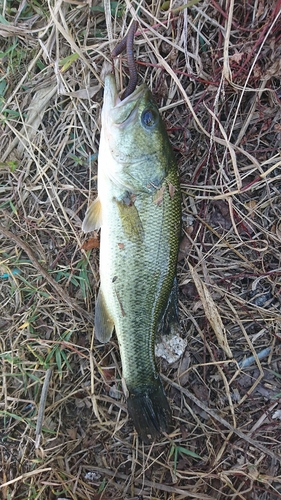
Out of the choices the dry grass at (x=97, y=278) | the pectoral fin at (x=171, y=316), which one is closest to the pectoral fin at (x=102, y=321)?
the dry grass at (x=97, y=278)

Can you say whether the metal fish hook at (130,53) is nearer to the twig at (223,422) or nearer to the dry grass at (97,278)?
the dry grass at (97,278)

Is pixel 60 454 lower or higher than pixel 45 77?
lower

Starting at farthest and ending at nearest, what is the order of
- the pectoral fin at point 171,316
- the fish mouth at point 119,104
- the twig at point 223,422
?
the twig at point 223,422
the pectoral fin at point 171,316
the fish mouth at point 119,104

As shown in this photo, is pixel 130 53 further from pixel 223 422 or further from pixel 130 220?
pixel 223 422

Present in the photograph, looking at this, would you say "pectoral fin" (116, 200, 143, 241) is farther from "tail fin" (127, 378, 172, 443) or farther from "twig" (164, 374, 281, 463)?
"twig" (164, 374, 281, 463)

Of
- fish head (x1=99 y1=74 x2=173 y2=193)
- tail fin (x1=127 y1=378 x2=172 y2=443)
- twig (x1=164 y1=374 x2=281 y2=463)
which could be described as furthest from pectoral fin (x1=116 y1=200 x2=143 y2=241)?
twig (x1=164 y1=374 x2=281 y2=463)

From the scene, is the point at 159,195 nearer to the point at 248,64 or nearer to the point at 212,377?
the point at 248,64

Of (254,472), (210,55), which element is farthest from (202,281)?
(210,55)

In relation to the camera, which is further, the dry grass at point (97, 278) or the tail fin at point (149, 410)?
the dry grass at point (97, 278)
